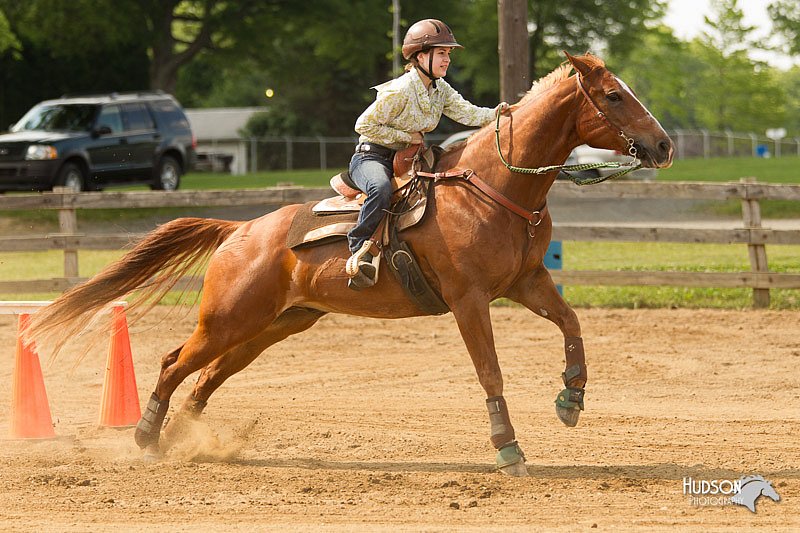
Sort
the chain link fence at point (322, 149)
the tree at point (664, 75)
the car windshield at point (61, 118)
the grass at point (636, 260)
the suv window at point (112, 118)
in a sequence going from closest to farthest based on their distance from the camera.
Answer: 1. the grass at point (636, 260)
2. the car windshield at point (61, 118)
3. the suv window at point (112, 118)
4. the chain link fence at point (322, 149)
5. the tree at point (664, 75)

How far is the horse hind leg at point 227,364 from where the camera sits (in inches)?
281

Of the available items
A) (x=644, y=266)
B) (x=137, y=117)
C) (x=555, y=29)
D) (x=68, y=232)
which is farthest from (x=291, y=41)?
(x=68, y=232)

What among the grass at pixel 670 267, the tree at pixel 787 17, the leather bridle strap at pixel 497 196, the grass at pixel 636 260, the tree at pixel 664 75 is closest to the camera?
the leather bridle strap at pixel 497 196

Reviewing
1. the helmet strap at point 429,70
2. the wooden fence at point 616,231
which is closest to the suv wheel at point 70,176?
the wooden fence at point 616,231

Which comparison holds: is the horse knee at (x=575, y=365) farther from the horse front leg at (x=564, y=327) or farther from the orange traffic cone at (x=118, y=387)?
the orange traffic cone at (x=118, y=387)

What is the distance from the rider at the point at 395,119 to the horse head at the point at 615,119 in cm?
58

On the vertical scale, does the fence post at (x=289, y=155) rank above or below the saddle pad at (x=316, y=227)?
below

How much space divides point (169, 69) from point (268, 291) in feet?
97.0

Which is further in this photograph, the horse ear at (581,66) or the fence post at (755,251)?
the fence post at (755,251)

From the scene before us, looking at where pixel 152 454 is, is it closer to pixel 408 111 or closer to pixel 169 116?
pixel 408 111

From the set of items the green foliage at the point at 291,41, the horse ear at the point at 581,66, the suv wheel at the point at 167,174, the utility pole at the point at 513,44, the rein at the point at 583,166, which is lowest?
the suv wheel at the point at 167,174

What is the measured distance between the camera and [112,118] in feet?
74.4

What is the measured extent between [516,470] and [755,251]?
7.67 meters

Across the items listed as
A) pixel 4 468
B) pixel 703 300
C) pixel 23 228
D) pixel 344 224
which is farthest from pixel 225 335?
pixel 23 228
